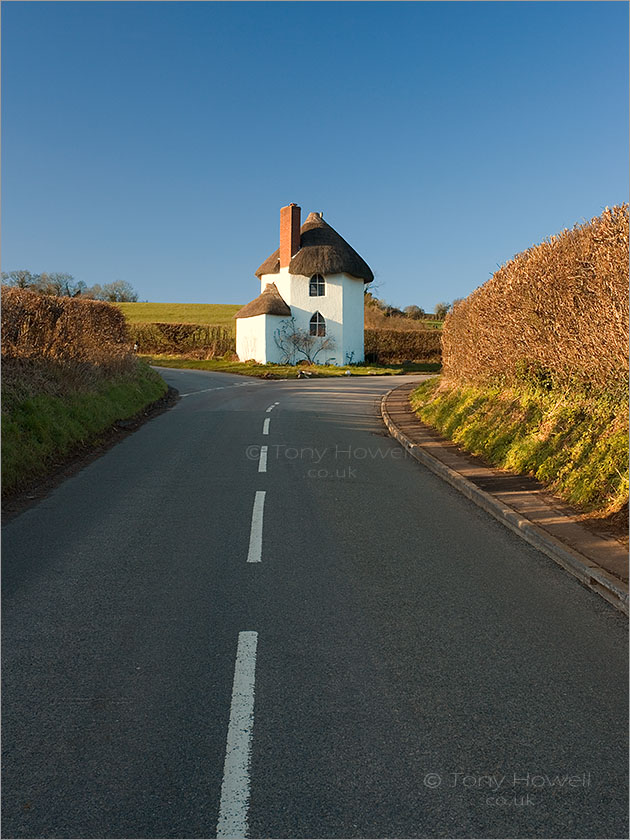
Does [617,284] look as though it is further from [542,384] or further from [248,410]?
[248,410]

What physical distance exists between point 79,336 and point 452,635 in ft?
49.0

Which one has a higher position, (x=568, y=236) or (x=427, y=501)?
→ (x=568, y=236)

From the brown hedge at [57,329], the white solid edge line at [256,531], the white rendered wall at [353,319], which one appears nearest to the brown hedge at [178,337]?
the white rendered wall at [353,319]

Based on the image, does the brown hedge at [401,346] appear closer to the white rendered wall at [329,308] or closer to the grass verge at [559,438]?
the white rendered wall at [329,308]


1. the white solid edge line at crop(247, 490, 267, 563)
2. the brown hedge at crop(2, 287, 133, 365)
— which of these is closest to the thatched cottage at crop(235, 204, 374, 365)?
the brown hedge at crop(2, 287, 133, 365)

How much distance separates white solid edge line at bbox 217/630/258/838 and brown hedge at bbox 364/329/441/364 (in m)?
51.6

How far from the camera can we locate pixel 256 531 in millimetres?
7930

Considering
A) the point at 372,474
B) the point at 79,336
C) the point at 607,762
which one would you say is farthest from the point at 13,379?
the point at 607,762

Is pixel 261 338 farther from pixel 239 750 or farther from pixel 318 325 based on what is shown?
pixel 239 750

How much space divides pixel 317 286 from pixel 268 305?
4202 millimetres

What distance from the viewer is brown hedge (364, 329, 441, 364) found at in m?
56.0

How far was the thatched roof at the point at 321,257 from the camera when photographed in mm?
50344

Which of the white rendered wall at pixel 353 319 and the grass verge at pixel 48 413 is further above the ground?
the white rendered wall at pixel 353 319

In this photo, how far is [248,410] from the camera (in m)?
21.9
